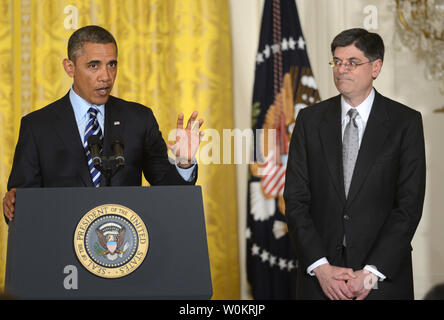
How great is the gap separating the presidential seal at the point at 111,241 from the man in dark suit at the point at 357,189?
2.89 feet

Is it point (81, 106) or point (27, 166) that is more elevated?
point (81, 106)

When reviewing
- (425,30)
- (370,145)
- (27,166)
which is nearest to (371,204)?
(370,145)

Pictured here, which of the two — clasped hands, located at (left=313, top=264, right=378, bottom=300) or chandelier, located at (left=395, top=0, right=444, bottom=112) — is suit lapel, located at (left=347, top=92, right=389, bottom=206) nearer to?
clasped hands, located at (left=313, top=264, right=378, bottom=300)

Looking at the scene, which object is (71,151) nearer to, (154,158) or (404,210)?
(154,158)

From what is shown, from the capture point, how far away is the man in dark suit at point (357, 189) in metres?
2.42

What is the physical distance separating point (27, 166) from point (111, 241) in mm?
796

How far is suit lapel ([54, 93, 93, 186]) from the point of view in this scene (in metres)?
2.45

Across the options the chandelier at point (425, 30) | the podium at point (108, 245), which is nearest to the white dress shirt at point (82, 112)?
the podium at point (108, 245)

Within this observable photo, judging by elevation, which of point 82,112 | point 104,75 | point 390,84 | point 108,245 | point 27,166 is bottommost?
point 108,245

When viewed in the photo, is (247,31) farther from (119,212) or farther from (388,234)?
(119,212)

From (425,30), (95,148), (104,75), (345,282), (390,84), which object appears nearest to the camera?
(95,148)

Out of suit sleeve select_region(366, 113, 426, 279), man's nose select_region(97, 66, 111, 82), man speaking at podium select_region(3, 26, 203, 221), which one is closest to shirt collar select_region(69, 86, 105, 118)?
man speaking at podium select_region(3, 26, 203, 221)

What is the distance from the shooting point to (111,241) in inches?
73.2

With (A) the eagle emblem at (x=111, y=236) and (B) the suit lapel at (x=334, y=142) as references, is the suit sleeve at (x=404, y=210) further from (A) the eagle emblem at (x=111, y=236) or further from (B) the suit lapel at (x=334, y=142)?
(A) the eagle emblem at (x=111, y=236)
